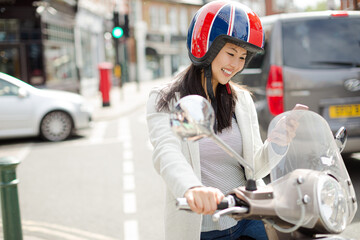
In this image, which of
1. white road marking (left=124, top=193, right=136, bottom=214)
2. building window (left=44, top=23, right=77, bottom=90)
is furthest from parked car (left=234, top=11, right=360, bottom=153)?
building window (left=44, top=23, right=77, bottom=90)

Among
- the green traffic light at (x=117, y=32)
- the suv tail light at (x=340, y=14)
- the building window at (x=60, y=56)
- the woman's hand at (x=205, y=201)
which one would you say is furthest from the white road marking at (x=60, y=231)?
the building window at (x=60, y=56)

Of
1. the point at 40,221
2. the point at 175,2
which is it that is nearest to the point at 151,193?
the point at 40,221

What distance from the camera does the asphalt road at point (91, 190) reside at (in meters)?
4.71

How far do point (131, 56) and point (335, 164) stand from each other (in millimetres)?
39004

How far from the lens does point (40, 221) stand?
5059mm

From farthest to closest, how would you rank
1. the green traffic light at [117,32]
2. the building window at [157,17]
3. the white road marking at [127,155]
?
1. the building window at [157,17]
2. the green traffic light at [117,32]
3. the white road marking at [127,155]

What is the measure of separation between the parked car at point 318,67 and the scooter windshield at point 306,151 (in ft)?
11.7

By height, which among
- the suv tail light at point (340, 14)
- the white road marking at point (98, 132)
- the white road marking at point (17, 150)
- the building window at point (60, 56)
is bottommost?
the white road marking at point (17, 150)

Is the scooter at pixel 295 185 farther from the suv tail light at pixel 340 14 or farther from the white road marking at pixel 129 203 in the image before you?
the suv tail light at pixel 340 14

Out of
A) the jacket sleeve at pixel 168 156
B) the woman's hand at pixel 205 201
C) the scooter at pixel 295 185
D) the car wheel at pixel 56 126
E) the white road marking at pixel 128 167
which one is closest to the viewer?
the scooter at pixel 295 185

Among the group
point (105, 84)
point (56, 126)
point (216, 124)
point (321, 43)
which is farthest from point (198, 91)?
point (105, 84)

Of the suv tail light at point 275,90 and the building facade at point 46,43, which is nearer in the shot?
the suv tail light at point 275,90

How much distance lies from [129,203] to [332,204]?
170 inches

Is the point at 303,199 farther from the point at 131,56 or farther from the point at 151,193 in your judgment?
the point at 131,56
